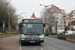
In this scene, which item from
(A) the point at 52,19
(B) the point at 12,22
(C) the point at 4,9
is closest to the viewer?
(C) the point at 4,9

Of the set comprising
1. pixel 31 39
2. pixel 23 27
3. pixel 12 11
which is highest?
pixel 12 11

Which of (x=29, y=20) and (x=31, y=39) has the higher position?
(x=29, y=20)

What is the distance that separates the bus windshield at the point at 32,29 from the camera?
1914 centimetres

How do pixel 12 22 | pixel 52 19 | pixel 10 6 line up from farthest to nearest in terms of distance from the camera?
pixel 52 19, pixel 12 22, pixel 10 6

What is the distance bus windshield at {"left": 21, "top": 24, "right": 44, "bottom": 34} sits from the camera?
1914 cm

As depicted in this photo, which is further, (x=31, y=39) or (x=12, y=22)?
(x=12, y=22)

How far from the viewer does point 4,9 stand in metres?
58.3

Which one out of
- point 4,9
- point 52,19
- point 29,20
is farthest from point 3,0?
point 52,19

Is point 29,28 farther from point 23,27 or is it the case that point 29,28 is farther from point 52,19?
point 52,19

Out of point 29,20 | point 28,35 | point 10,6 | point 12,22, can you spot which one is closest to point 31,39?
point 28,35

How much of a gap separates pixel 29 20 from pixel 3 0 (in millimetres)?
42414

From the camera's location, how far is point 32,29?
1919cm

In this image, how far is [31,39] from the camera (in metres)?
19.0

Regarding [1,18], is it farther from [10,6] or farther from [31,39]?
[31,39]
